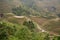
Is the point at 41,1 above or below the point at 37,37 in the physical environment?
below

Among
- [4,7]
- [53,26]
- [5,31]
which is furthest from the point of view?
[4,7]

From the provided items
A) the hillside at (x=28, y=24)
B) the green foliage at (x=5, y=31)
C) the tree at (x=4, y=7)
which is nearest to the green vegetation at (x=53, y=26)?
the hillside at (x=28, y=24)

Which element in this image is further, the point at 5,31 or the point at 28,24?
the point at 28,24

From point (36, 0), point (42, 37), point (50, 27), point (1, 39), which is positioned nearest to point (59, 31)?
point (50, 27)

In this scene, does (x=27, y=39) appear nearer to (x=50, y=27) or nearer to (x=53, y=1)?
(x=50, y=27)

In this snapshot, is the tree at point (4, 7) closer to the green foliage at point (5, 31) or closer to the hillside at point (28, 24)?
the hillside at point (28, 24)

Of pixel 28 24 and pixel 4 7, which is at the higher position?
pixel 28 24

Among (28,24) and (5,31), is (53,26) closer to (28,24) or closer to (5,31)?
(28,24)

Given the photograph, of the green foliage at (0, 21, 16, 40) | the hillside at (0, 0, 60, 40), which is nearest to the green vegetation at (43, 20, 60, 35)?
the hillside at (0, 0, 60, 40)

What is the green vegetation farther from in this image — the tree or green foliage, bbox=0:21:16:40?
the tree

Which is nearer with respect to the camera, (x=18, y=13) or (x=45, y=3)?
(x=18, y=13)

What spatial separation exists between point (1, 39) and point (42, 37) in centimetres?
346

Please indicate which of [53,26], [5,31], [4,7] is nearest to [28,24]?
[5,31]

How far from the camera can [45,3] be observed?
6569cm
